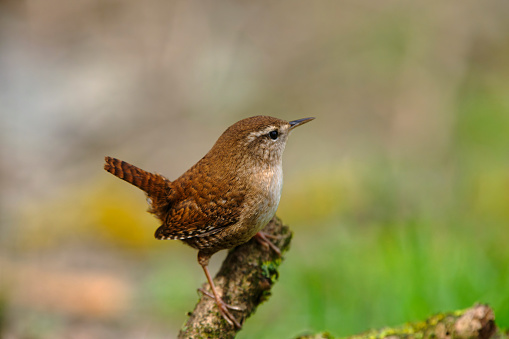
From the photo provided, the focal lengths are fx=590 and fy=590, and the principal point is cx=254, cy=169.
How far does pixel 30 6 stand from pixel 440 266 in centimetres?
913

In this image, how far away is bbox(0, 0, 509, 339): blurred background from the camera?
15.7 ft

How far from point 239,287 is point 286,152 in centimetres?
565

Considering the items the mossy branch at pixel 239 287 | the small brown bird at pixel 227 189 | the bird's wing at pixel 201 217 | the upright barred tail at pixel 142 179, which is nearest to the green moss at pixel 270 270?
the mossy branch at pixel 239 287

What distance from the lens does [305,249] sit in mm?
5941

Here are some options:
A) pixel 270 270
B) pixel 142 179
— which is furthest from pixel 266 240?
pixel 142 179

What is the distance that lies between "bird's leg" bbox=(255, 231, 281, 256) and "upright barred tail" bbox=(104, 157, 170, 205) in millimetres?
587

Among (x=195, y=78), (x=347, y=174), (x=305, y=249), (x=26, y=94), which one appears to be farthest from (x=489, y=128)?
(x=26, y=94)

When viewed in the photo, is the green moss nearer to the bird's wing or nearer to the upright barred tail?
the bird's wing

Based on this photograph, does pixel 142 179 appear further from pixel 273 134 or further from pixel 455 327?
pixel 455 327

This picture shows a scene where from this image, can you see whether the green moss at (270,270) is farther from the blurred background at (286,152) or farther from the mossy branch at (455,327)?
the blurred background at (286,152)

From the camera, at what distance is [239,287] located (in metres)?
2.95

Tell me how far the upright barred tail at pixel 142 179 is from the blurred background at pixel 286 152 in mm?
1342

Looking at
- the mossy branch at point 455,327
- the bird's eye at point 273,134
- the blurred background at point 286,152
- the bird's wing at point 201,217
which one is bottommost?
the mossy branch at point 455,327

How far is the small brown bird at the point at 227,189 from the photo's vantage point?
2.95 m
